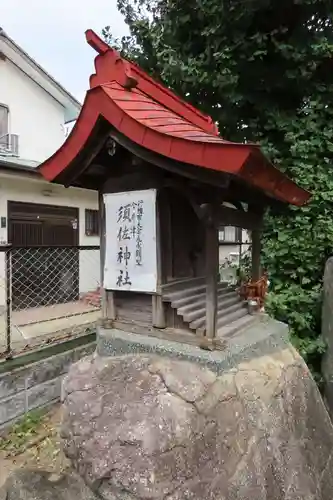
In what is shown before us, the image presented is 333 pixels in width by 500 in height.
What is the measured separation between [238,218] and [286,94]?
11.3 ft

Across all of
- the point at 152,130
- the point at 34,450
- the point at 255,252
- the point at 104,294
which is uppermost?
the point at 152,130

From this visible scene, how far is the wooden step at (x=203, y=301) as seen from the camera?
3029 millimetres

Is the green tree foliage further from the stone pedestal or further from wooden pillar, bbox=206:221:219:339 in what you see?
wooden pillar, bbox=206:221:219:339

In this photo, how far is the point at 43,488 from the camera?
3.11 m

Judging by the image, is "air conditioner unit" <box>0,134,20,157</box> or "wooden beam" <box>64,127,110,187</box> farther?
"air conditioner unit" <box>0,134,20,157</box>

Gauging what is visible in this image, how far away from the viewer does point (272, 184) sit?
2729mm

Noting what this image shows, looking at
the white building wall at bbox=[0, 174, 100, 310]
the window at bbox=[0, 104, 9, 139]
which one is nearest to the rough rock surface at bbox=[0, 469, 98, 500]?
the white building wall at bbox=[0, 174, 100, 310]

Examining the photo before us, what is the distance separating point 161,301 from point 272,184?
130cm

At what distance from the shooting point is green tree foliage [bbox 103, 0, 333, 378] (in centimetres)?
520

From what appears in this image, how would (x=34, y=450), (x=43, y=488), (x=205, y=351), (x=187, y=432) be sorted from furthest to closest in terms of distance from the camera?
1. (x=34, y=450)
2. (x=43, y=488)
3. (x=205, y=351)
4. (x=187, y=432)

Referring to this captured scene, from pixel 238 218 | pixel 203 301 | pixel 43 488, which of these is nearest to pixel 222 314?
pixel 203 301

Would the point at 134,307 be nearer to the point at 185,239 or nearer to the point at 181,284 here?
the point at 181,284

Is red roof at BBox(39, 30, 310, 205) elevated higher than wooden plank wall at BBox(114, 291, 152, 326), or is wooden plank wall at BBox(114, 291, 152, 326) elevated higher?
red roof at BBox(39, 30, 310, 205)

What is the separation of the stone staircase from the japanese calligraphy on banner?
0.24m
